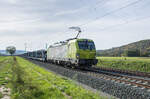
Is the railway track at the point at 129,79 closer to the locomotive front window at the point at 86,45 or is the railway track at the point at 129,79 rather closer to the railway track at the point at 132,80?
the railway track at the point at 132,80

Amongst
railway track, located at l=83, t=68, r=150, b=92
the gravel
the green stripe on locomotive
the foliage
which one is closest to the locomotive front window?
the green stripe on locomotive

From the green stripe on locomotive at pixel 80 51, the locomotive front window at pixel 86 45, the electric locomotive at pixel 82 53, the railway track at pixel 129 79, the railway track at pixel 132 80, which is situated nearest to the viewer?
the railway track at pixel 132 80

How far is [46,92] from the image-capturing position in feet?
30.2

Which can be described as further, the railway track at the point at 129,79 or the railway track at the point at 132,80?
the railway track at the point at 129,79

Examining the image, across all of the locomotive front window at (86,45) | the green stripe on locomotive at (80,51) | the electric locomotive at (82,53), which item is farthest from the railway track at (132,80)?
the locomotive front window at (86,45)

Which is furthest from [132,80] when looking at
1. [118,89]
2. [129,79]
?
[118,89]

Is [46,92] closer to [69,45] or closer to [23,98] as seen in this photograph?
[23,98]

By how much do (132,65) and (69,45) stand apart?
11.2 m

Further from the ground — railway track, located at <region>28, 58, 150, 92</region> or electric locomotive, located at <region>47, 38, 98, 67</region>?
electric locomotive, located at <region>47, 38, 98, 67</region>

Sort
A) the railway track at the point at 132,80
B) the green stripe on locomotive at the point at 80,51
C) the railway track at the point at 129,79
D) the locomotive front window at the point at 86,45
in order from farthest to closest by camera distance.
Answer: the locomotive front window at the point at 86,45 < the green stripe on locomotive at the point at 80,51 < the railway track at the point at 129,79 < the railway track at the point at 132,80

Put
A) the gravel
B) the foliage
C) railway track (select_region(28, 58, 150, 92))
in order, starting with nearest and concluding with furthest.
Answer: the gravel
railway track (select_region(28, 58, 150, 92))
the foliage

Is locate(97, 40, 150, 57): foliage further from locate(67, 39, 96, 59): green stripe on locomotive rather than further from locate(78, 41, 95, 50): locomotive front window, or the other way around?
locate(67, 39, 96, 59): green stripe on locomotive

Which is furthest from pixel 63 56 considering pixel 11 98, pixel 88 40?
pixel 11 98

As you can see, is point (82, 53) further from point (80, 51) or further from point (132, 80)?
point (132, 80)
